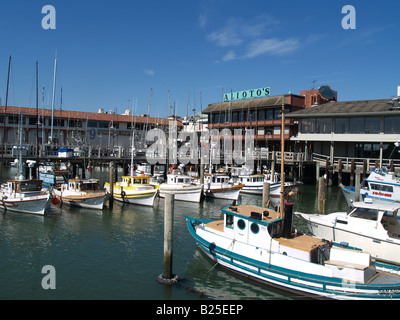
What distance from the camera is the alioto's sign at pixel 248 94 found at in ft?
187

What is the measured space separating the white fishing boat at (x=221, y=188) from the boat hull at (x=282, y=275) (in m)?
18.0

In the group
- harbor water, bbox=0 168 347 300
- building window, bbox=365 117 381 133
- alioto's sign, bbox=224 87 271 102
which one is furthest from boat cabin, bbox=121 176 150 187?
alioto's sign, bbox=224 87 271 102

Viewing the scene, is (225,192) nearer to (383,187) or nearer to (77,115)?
(383,187)

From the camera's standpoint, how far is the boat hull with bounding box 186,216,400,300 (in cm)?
1172

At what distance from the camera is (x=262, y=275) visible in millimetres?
13930

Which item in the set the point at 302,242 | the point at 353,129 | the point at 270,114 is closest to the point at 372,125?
the point at 353,129

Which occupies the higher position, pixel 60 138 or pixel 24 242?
pixel 60 138

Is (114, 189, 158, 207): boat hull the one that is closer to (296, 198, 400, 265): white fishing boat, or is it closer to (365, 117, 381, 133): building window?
(296, 198, 400, 265): white fishing boat

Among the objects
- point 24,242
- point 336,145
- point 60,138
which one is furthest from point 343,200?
point 60,138

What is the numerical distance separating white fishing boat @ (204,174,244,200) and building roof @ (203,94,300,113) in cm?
2031

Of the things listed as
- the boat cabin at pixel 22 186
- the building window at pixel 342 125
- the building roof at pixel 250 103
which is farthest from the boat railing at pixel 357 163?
the boat cabin at pixel 22 186

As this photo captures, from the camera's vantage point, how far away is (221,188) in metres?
34.7
